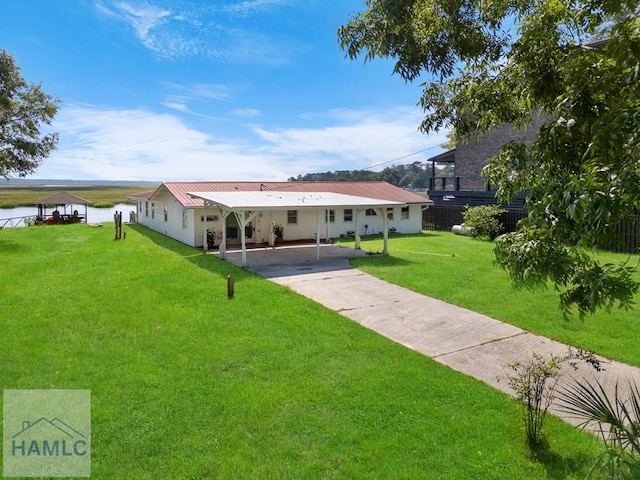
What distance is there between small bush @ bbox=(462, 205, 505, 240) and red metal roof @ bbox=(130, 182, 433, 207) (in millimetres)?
3773

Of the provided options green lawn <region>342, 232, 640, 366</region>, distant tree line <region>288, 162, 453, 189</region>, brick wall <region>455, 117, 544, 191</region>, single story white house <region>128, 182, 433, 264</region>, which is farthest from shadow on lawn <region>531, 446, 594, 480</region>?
distant tree line <region>288, 162, 453, 189</region>

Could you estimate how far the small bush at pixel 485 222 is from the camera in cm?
2209

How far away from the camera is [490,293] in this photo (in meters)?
11.0

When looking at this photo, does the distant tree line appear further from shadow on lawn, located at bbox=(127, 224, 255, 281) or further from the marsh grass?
the marsh grass

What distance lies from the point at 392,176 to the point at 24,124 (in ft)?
174

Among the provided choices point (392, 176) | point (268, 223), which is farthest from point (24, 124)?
point (392, 176)

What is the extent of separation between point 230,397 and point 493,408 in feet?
11.3

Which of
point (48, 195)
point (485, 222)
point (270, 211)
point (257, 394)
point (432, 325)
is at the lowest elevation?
point (257, 394)

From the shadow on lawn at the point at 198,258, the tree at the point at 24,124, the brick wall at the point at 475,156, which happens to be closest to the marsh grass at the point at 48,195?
the tree at the point at 24,124

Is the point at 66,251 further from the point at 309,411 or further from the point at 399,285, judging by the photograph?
the point at 309,411

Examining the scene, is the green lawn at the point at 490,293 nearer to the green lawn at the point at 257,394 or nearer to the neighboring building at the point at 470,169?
the green lawn at the point at 257,394

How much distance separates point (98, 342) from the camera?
24.6ft

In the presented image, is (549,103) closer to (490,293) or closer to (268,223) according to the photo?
(490,293)

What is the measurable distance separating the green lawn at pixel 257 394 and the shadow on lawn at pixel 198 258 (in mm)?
3149
